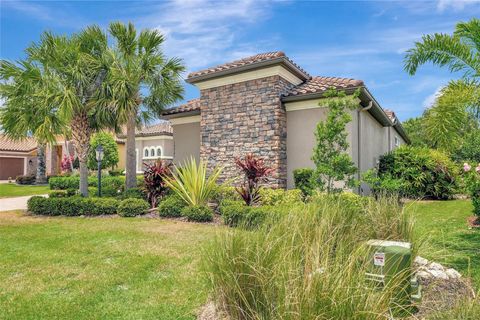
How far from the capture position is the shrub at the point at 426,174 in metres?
14.6

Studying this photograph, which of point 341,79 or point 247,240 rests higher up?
point 341,79

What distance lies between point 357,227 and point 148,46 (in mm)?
12680

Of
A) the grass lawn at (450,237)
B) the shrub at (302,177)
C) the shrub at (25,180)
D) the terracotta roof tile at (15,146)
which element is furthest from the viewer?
the terracotta roof tile at (15,146)

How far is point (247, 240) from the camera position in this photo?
341 cm

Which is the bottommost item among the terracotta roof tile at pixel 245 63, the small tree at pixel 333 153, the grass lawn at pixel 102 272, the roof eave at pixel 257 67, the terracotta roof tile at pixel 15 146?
the grass lawn at pixel 102 272

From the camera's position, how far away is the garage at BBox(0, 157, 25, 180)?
115 ft

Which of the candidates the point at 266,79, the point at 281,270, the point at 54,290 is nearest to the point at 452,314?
the point at 281,270

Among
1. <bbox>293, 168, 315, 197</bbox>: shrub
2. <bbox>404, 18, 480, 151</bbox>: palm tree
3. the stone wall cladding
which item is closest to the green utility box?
<bbox>404, 18, 480, 151</bbox>: palm tree

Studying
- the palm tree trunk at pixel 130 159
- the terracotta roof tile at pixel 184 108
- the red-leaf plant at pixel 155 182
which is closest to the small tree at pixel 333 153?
the red-leaf plant at pixel 155 182

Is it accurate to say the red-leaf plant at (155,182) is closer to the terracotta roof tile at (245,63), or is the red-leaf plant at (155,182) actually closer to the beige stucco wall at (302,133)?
the terracotta roof tile at (245,63)

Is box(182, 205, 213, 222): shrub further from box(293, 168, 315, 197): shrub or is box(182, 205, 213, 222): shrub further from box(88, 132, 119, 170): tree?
box(88, 132, 119, 170): tree

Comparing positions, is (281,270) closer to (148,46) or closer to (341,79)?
(341,79)

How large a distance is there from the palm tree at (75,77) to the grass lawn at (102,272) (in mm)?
5163

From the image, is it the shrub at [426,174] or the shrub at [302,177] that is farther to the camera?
the shrub at [426,174]
